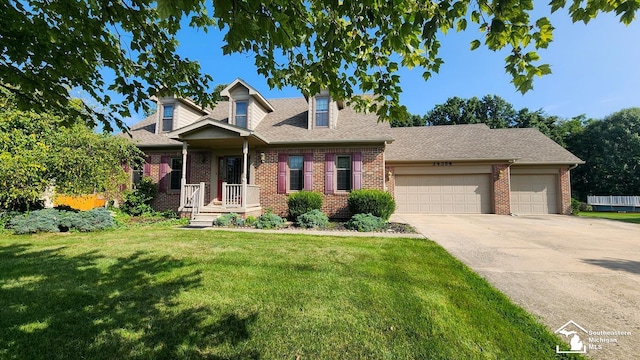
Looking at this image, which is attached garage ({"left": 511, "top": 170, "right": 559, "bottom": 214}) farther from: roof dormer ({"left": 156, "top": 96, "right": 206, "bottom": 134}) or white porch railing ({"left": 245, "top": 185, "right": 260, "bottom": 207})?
roof dormer ({"left": 156, "top": 96, "right": 206, "bottom": 134})

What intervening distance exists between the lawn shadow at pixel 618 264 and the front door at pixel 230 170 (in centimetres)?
1150

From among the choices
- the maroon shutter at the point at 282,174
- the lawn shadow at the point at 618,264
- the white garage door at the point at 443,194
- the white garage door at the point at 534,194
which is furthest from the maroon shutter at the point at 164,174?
the white garage door at the point at 534,194

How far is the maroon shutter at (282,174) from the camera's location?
38.4 feet

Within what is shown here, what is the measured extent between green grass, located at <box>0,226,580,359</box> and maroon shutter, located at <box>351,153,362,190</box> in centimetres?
584

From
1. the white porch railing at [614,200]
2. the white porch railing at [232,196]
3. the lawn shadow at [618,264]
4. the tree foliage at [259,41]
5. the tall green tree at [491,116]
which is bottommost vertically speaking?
the lawn shadow at [618,264]

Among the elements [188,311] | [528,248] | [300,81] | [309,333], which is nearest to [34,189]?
[188,311]

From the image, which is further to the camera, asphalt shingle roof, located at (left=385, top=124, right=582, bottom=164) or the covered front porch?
asphalt shingle roof, located at (left=385, top=124, right=582, bottom=164)

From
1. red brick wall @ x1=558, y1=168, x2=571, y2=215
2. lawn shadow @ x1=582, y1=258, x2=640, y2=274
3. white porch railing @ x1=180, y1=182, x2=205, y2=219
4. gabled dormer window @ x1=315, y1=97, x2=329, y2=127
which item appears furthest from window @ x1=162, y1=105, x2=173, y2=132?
red brick wall @ x1=558, y1=168, x2=571, y2=215

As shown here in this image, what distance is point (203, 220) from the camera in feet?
31.7

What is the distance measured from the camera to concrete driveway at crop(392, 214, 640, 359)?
2807mm

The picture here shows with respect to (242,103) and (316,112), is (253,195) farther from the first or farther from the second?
(316,112)

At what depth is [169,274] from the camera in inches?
166
